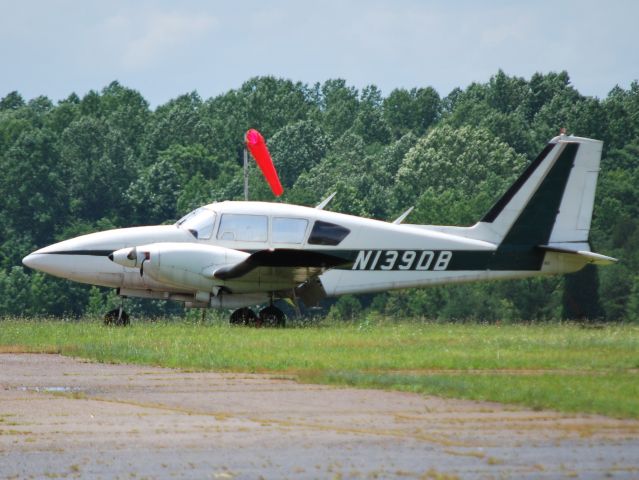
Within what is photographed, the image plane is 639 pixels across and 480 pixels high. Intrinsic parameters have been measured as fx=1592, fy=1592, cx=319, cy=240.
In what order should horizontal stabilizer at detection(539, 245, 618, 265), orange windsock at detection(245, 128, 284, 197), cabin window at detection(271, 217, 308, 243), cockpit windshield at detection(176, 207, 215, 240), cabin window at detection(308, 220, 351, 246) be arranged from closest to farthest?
cabin window at detection(271, 217, 308, 243) < cabin window at detection(308, 220, 351, 246) < cockpit windshield at detection(176, 207, 215, 240) < horizontal stabilizer at detection(539, 245, 618, 265) < orange windsock at detection(245, 128, 284, 197)

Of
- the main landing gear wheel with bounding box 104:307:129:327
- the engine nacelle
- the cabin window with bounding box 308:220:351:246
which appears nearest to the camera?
the engine nacelle

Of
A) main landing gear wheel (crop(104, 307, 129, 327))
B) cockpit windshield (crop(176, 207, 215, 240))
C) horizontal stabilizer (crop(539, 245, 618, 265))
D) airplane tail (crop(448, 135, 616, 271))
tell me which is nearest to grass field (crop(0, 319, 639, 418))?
main landing gear wheel (crop(104, 307, 129, 327))

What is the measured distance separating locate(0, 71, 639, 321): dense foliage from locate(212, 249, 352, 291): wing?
1738 cm

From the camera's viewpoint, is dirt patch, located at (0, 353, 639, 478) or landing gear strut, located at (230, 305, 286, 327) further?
landing gear strut, located at (230, 305, 286, 327)

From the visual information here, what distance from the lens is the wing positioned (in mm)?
26250

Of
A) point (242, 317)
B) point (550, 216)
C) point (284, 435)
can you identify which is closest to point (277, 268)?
point (242, 317)

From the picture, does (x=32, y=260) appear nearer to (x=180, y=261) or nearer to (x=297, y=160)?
(x=180, y=261)

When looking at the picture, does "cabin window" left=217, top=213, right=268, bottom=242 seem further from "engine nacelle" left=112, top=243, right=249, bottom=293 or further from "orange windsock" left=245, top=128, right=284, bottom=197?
"orange windsock" left=245, top=128, right=284, bottom=197

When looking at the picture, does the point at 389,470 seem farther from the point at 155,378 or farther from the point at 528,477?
the point at 155,378

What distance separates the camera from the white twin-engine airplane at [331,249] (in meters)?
27.1

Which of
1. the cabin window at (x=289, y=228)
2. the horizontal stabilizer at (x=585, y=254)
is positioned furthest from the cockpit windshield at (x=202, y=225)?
the horizontal stabilizer at (x=585, y=254)

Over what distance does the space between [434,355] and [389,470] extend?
343 inches

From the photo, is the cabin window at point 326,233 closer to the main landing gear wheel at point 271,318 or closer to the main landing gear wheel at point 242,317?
the main landing gear wheel at point 271,318

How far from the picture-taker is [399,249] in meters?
28.2
